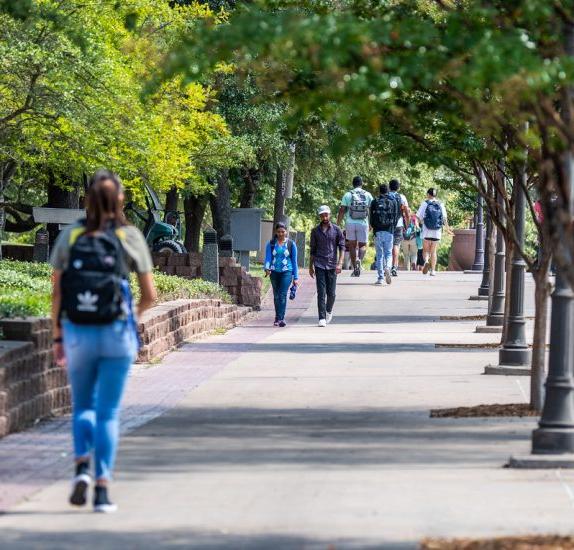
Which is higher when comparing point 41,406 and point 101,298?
point 101,298

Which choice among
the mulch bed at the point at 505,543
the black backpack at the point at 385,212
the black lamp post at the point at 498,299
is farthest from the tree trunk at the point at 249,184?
the mulch bed at the point at 505,543

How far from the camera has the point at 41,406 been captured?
1227 cm

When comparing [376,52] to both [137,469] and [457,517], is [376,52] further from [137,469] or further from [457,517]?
[137,469]

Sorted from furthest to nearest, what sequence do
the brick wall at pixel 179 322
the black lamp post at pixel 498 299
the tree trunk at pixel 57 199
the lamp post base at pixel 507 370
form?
the tree trunk at pixel 57 199 < the black lamp post at pixel 498 299 < the brick wall at pixel 179 322 < the lamp post base at pixel 507 370

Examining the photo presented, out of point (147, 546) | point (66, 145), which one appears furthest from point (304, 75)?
point (66, 145)

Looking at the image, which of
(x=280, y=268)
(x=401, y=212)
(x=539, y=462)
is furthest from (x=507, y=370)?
(x=401, y=212)

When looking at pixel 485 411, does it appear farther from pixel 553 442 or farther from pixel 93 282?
pixel 93 282

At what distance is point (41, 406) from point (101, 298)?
183 inches

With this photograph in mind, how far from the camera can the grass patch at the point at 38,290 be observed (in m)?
13.1

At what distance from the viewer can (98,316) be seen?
7824 millimetres

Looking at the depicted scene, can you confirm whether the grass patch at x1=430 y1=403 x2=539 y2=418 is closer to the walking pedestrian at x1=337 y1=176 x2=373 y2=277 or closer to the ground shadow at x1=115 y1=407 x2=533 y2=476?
the ground shadow at x1=115 y1=407 x2=533 y2=476

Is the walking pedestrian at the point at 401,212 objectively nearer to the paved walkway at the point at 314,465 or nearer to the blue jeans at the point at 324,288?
the blue jeans at the point at 324,288

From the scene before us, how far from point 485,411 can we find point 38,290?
6.47 m

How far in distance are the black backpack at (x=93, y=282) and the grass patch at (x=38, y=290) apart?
15.9 ft
